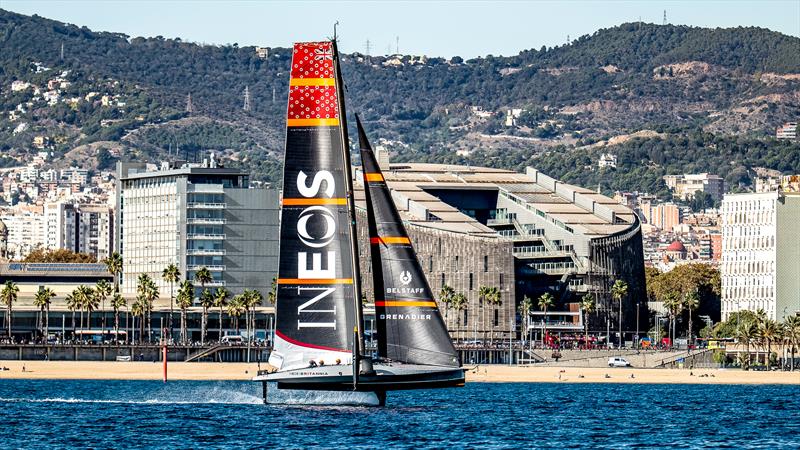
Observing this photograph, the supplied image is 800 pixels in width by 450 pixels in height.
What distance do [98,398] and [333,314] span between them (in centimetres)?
3653

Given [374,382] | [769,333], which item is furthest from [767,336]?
[374,382]

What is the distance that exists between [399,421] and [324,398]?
8.79m

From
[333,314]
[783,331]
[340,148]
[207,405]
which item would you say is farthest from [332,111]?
[783,331]

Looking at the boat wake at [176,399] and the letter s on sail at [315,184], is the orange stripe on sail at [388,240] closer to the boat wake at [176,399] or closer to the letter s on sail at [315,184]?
the letter s on sail at [315,184]

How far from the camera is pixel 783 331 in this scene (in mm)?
182250

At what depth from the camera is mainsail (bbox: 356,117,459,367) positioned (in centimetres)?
8588

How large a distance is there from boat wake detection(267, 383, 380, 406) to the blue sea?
0.68 metres

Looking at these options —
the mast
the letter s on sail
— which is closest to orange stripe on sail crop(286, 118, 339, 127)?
the mast

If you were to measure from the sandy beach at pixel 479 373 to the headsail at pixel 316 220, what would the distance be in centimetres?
6988

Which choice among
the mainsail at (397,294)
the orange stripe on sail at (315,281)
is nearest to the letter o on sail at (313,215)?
the orange stripe on sail at (315,281)

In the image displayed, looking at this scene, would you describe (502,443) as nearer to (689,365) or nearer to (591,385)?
(591,385)

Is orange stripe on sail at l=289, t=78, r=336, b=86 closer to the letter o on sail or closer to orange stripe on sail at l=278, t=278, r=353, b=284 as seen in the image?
the letter o on sail

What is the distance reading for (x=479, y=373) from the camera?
6590 inches

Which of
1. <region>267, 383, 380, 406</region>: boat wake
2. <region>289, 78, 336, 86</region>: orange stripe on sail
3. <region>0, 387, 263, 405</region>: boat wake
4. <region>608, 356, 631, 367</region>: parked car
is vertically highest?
<region>289, 78, 336, 86</region>: orange stripe on sail
